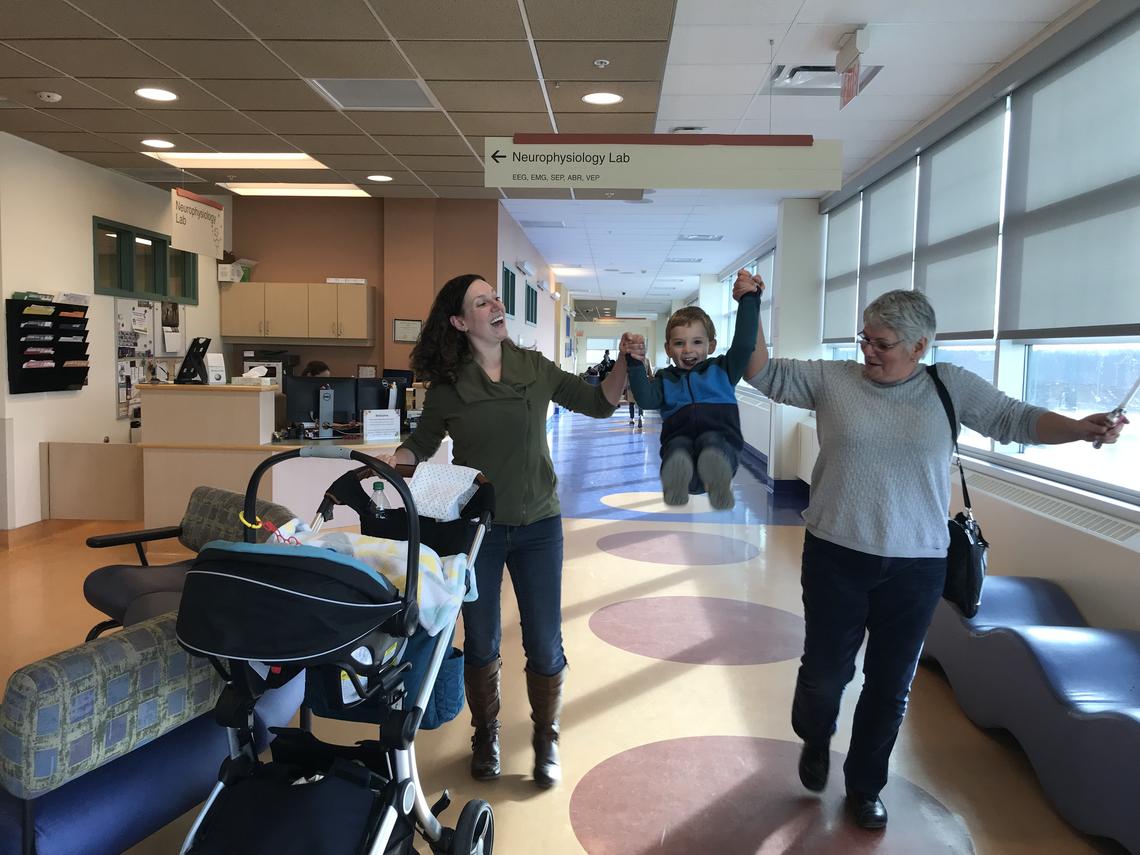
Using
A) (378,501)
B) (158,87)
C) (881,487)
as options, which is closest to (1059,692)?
(881,487)

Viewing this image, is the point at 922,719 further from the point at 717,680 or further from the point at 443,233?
the point at 443,233

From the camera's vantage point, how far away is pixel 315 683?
190cm

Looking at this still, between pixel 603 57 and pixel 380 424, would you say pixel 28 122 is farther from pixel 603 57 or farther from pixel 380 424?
pixel 603 57

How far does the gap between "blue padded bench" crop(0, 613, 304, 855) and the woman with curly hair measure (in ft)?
2.69

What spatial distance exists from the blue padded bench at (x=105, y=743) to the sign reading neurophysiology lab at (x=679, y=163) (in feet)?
8.03

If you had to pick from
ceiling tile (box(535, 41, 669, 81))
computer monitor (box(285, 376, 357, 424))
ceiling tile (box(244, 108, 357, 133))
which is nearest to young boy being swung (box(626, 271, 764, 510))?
ceiling tile (box(535, 41, 669, 81))

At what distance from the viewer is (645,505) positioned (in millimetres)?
8242

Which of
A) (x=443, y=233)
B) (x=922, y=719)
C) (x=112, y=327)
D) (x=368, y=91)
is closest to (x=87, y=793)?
(x=922, y=719)

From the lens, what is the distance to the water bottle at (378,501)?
219 centimetres

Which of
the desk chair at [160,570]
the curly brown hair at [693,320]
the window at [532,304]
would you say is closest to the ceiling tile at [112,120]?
the desk chair at [160,570]

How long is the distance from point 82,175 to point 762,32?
604 cm

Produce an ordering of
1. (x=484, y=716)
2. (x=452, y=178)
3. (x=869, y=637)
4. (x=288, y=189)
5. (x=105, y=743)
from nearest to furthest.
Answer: (x=105, y=743) → (x=869, y=637) → (x=484, y=716) → (x=452, y=178) → (x=288, y=189)

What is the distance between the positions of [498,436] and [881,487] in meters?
1.21

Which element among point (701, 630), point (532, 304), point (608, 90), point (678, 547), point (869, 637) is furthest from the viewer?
point (532, 304)
